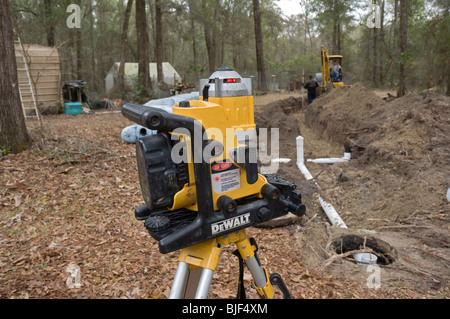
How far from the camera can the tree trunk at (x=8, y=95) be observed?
6250mm

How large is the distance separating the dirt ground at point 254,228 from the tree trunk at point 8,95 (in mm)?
345

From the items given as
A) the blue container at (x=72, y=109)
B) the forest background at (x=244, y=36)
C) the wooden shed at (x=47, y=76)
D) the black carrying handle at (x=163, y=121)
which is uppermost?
the forest background at (x=244, y=36)

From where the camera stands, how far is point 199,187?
1.80 m

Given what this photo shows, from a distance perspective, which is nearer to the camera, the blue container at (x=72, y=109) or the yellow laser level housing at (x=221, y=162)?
the yellow laser level housing at (x=221, y=162)

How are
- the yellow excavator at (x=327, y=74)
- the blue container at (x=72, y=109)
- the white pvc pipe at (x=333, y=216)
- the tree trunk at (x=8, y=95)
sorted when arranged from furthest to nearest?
the yellow excavator at (x=327, y=74) < the blue container at (x=72, y=109) < the tree trunk at (x=8, y=95) < the white pvc pipe at (x=333, y=216)

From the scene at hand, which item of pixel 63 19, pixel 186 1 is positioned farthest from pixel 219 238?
pixel 186 1

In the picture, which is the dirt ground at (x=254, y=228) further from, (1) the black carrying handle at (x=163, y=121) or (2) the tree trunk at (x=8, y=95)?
(1) the black carrying handle at (x=163, y=121)

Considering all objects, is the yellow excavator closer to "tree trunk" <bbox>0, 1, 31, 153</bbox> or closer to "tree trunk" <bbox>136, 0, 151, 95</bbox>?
"tree trunk" <bbox>136, 0, 151, 95</bbox>

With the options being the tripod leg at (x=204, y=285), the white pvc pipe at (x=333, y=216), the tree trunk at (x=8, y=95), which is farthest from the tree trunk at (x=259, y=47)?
the tripod leg at (x=204, y=285)

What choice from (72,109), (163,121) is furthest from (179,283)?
(72,109)

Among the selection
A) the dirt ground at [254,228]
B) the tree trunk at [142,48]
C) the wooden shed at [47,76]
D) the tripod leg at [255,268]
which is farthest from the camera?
the tree trunk at [142,48]

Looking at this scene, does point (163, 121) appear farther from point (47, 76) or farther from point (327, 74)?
point (327, 74)

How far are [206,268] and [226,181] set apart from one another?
0.49 meters

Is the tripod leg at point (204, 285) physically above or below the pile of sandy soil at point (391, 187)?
above
